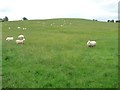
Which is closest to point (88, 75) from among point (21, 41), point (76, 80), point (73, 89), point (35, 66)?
point (76, 80)

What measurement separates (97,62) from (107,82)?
232 inches

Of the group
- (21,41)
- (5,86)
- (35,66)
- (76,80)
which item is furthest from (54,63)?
(21,41)

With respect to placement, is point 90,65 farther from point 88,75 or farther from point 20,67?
point 20,67

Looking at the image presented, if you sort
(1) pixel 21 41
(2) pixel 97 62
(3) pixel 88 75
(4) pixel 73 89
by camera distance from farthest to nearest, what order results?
(1) pixel 21 41 < (2) pixel 97 62 < (3) pixel 88 75 < (4) pixel 73 89

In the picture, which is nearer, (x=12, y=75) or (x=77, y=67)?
(x=12, y=75)

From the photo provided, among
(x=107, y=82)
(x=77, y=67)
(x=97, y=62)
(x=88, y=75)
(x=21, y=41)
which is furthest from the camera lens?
(x=21, y=41)

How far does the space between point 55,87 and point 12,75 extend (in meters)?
3.63

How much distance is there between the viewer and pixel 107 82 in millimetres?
16031

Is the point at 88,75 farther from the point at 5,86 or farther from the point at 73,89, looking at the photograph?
the point at 5,86

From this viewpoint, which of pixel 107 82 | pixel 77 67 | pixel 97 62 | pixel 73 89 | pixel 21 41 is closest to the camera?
pixel 73 89

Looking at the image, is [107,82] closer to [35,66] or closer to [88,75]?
[88,75]

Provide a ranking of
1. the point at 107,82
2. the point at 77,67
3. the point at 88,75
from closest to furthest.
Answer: the point at 107,82
the point at 88,75
the point at 77,67

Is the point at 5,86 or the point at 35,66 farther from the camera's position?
the point at 35,66

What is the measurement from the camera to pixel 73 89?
14.7 meters
